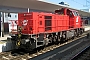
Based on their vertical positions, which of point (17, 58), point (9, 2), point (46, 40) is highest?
point (9, 2)

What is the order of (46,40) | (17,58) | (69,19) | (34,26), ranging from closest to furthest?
(17,58) → (34,26) → (46,40) → (69,19)

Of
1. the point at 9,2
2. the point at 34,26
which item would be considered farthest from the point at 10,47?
the point at 9,2

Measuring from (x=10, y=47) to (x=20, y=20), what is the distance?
7.73 ft

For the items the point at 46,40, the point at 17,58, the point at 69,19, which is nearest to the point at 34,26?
the point at 46,40

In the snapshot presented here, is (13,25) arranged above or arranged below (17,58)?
above

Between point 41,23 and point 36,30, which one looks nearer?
point 36,30

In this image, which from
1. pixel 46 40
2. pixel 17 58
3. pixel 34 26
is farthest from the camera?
pixel 46 40

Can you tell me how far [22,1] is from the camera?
2198cm

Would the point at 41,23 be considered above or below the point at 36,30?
above

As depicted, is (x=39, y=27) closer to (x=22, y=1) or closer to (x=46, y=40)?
(x=46, y=40)

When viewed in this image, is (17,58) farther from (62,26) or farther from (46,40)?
(62,26)

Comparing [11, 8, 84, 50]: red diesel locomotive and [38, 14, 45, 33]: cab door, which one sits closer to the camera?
[11, 8, 84, 50]: red diesel locomotive

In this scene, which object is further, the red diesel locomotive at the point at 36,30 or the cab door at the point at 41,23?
Answer: the cab door at the point at 41,23

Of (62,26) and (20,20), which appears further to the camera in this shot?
(62,26)
